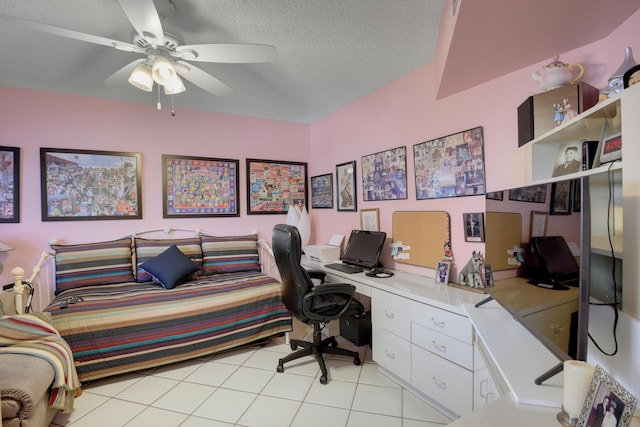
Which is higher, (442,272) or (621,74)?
(621,74)

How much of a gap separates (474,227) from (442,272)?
397 mm

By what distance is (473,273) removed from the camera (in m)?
1.92

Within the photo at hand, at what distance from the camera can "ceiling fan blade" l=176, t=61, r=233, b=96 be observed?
188cm

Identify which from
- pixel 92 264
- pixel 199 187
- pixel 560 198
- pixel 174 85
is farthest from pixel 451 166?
pixel 92 264

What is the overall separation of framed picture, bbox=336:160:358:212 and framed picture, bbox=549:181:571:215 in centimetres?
219

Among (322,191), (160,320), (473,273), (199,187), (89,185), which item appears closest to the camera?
(473,273)

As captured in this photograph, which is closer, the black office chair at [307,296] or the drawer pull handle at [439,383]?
the drawer pull handle at [439,383]

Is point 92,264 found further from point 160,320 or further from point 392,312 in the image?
point 392,312

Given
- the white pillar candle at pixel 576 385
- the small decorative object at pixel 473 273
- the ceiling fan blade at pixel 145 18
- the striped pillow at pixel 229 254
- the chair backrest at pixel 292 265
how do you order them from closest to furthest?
1. the white pillar candle at pixel 576 385
2. the ceiling fan blade at pixel 145 18
3. the small decorative object at pixel 473 273
4. the chair backrest at pixel 292 265
5. the striped pillow at pixel 229 254

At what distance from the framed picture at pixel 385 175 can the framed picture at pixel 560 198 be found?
1557 mm

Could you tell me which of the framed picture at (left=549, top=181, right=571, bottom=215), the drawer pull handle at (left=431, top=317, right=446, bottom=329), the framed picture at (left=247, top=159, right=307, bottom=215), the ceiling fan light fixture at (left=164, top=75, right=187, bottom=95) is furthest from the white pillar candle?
the framed picture at (left=247, top=159, right=307, bottom=215)

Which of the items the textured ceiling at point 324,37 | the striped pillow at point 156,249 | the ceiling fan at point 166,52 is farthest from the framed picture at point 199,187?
the ceiling fan at point 166,52

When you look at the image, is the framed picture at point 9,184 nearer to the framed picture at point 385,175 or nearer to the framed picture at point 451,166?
the framed picture at point 385,175

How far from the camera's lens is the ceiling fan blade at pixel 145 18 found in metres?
1.27
